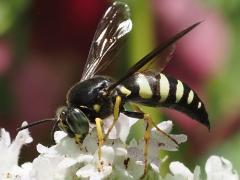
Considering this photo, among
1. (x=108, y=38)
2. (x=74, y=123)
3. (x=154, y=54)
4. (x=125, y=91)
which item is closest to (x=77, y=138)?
(x=74, y=123)

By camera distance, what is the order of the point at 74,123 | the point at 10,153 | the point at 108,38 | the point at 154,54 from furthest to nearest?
the point at 108,38 < the point at 10,153 < the point at 74,123 < the point at 154,54

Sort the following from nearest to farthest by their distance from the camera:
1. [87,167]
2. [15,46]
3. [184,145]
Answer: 1. [87,167]
2. [184,145]
3. [15,46]

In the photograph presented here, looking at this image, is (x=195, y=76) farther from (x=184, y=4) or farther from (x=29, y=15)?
(x=29, y=15)

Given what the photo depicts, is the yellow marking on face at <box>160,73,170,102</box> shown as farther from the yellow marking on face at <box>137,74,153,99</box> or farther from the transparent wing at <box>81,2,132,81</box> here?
the transparent wing at <box>81,2,132,81</box>

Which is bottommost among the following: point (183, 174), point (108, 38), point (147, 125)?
point (183, 174)

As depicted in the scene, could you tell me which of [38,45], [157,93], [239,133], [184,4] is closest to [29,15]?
[38,45]

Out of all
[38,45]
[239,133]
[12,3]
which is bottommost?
[239,133]

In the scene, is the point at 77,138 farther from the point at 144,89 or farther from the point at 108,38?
the point at 108,38

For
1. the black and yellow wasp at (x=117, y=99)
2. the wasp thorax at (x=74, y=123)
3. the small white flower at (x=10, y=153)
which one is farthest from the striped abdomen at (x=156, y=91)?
the small white flower at (x=10, y=153)

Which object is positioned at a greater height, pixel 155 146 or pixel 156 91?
pixel 156 91
